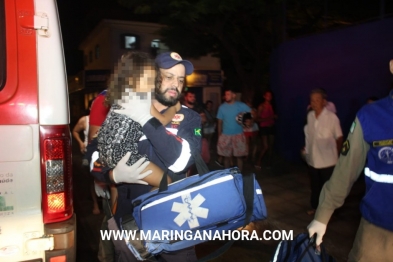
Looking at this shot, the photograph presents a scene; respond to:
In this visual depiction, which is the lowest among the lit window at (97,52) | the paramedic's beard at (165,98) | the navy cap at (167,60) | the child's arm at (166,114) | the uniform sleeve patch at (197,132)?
the uniform sleeve patch at (197,132)

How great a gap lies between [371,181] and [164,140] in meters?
1.22

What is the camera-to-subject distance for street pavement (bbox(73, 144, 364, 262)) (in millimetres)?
4094

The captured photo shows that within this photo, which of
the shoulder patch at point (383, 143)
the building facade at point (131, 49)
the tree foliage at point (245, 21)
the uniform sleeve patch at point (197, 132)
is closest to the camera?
the shoulder patch at point (383, 143)

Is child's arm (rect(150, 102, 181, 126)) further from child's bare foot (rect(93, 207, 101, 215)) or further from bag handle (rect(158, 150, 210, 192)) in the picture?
child's bare foot (rect(93, 207, 101, 215))

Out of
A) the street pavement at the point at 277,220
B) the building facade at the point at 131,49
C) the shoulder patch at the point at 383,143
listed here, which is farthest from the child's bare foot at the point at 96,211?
the building facade at the point at 131,49

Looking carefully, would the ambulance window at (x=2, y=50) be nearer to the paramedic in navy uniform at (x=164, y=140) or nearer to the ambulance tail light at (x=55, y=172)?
the ambulance tail light at (x=55, y=172)

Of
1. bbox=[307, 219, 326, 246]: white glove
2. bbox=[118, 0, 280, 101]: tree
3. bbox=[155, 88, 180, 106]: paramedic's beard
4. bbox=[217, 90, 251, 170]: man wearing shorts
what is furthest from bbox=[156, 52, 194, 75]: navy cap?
bbox=[118, 0, 280, 101]: tree

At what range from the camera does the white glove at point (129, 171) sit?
1.99m

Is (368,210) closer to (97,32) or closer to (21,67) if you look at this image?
(21,67)

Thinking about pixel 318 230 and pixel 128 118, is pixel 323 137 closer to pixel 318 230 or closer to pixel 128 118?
pixel 318 230

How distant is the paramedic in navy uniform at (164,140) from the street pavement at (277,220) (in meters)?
2.09

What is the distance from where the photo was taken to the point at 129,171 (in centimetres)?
199

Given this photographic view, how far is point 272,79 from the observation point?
9711 mm

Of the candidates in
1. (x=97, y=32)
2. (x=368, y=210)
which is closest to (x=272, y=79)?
(x=368, y=210)
